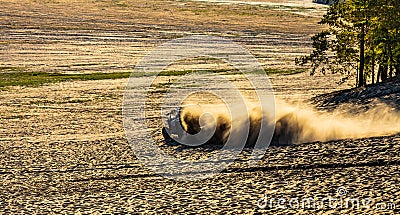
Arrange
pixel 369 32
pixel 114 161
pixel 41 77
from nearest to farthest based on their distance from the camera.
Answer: pixel 114 161
pixel 369 32
pixel 41 77

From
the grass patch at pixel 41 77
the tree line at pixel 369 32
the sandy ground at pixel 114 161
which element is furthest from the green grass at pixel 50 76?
the tree line at pixel 369 32

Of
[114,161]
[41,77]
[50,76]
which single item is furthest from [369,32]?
[50,76]

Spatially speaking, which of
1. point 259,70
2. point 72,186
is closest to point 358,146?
point 72,186

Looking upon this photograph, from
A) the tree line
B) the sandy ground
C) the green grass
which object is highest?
the tree line

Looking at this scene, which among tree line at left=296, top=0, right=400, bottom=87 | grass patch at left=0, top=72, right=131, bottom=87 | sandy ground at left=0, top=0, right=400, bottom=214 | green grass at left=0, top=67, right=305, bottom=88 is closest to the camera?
sandy ground at left=0, top=0, right=400, bottom=214

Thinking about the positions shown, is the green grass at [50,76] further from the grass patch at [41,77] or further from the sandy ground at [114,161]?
the sandy ground at [114,161]

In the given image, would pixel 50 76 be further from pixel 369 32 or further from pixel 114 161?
pixel 114 161

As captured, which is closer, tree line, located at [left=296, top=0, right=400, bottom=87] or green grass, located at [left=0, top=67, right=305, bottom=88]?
tree line, located at [left=296, top=0, right=400, bottom=87]

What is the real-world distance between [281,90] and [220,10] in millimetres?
64414

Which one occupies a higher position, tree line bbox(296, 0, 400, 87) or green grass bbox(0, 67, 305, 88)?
tree line bbox(296, 0, 400, 87)

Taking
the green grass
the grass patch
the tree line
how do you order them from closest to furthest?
the tree line < the grass patch < the green grass

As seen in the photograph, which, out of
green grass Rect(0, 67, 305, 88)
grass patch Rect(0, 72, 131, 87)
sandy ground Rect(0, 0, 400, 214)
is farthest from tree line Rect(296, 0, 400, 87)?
grass patch Rect(0, 72, 131, 87)

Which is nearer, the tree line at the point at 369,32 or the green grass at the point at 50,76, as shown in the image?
the tree line at the point at 369,32

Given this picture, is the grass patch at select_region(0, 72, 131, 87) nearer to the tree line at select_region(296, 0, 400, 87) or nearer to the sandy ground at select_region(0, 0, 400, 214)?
the sandy ground at select_region(0, 0, 400, 214)
